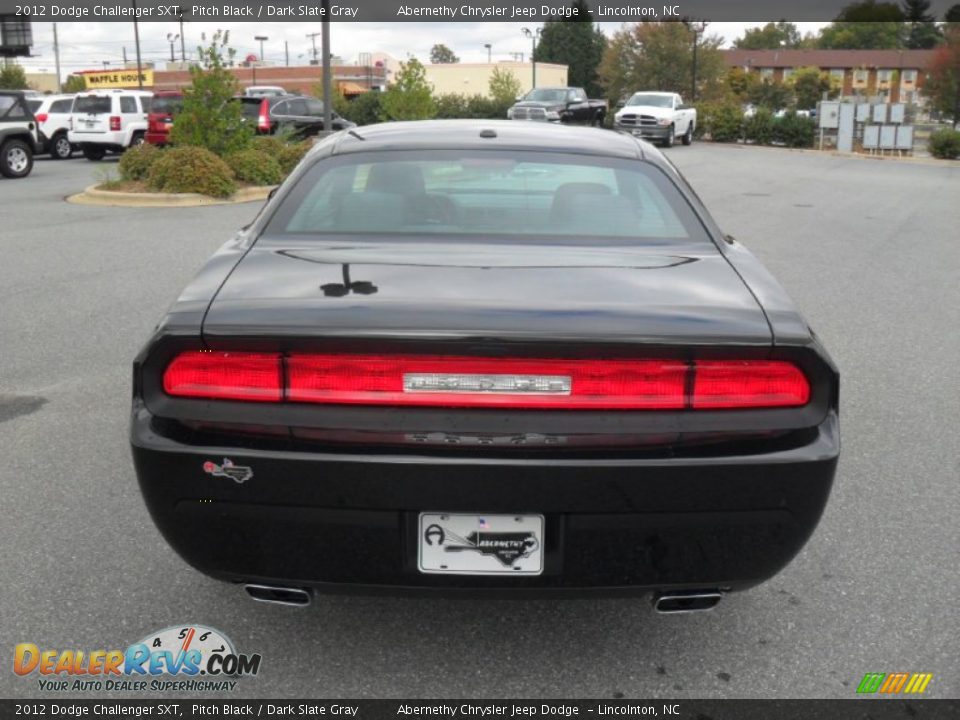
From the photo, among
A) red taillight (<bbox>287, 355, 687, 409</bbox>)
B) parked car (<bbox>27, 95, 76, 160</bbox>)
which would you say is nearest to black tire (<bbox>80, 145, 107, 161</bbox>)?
parked car (<bbox>27, 95, 76, 160</bbox>)

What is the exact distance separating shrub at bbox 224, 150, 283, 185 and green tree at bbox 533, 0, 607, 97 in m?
94.1

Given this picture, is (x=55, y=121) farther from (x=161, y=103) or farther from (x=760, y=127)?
(x=760, y=127)

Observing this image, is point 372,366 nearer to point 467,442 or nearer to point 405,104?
A: point 467,442

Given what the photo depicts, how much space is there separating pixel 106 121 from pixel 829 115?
2629 cm

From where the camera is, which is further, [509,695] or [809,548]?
[809,548]

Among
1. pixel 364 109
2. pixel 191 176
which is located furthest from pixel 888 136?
pixel 191 176

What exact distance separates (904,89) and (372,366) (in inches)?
5379

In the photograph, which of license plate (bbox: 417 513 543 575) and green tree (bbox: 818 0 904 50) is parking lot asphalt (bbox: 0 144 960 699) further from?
green tree (bbox: 818 0 904 50)

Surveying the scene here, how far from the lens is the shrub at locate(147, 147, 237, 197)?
16.1 meters

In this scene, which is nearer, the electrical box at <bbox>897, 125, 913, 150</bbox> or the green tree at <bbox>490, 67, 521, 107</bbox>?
the electrical box at <bbox>897, 125, 913, 150</bbox>

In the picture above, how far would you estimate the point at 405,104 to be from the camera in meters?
26.0

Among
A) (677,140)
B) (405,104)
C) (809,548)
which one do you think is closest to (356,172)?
(809,548)

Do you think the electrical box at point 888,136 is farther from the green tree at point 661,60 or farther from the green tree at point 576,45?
the green tree at point 576,45

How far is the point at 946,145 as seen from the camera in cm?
3581
